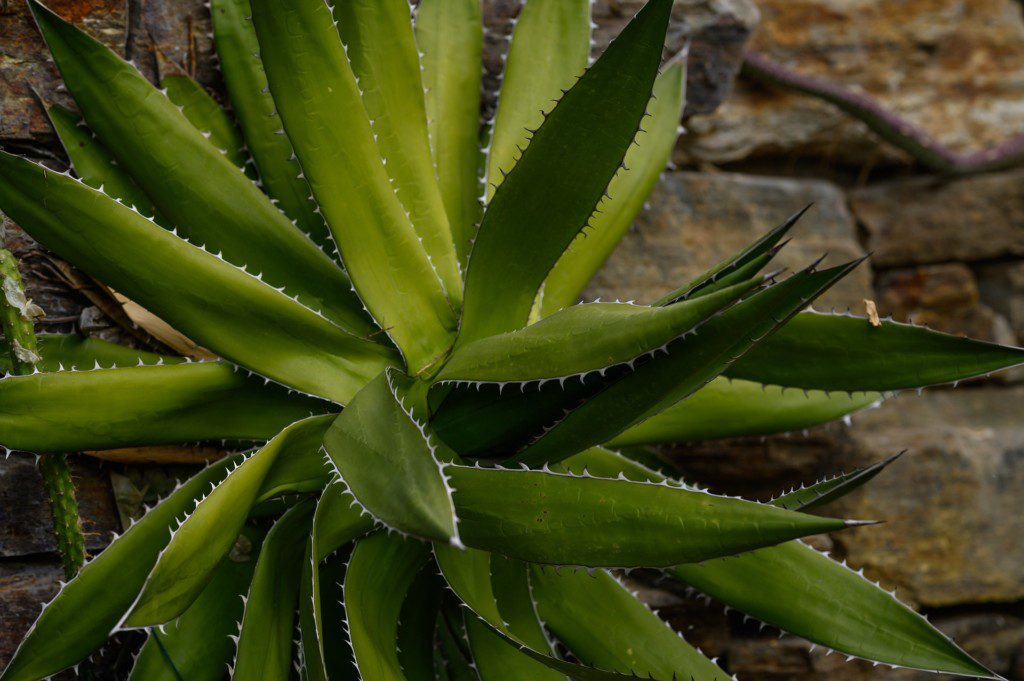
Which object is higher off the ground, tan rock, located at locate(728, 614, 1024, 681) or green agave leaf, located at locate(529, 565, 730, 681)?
green agave leaf, located at locate(529, 565, 730, 681)

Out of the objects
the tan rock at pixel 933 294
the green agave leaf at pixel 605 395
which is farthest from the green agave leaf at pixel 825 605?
the tan rock at pixel 933 294

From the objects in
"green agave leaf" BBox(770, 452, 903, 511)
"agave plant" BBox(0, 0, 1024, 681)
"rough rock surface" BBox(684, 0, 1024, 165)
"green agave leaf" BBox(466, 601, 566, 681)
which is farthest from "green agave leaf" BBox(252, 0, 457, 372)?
"rough rock surface" BBox(684, 0, 1024, 165)

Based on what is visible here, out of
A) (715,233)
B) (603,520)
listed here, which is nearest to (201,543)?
(603,520)

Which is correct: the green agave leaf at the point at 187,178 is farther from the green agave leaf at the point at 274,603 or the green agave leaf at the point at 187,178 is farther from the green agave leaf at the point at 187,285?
the green agave leaf at the point at 274,603

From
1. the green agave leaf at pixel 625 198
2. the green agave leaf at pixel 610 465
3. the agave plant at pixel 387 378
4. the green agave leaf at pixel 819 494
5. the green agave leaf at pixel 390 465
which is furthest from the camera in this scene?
the green agave leaf at pixel 625 198

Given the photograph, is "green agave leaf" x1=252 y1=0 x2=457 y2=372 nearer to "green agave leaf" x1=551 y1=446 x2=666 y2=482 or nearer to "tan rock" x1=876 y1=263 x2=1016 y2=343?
"green agave leaf" x1=551 y1=446 x2=666 y2=482

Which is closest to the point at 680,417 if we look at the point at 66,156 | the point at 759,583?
the point at 759,583

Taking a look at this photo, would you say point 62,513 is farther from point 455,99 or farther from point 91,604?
point 455,99
